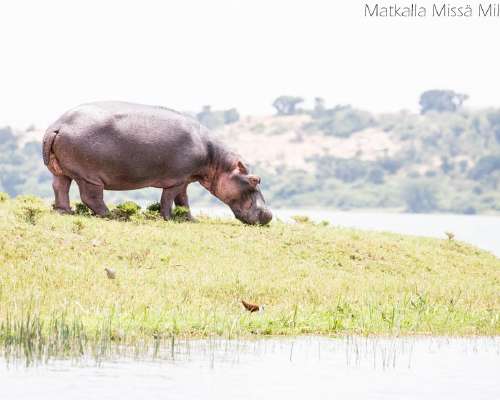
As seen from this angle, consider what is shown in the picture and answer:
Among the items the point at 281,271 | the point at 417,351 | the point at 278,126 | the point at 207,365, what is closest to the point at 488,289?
the point at 281,271

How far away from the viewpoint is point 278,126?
19988 centimetres

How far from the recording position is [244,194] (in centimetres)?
2291

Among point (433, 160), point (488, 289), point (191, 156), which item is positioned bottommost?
point (433, 160)

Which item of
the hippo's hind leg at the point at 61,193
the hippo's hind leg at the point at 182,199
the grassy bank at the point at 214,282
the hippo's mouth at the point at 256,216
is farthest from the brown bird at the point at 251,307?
the hippo's hind leg at the point at 182,199

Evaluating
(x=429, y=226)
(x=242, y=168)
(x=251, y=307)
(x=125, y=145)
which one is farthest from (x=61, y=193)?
(x=429, y=226)

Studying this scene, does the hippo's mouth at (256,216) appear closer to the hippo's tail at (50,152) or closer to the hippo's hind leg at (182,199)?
the hippo's hind leg at (182,199)

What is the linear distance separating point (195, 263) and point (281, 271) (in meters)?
1.35

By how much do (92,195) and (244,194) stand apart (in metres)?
3.13

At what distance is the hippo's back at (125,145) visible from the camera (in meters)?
21.0

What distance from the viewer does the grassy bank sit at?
13539 mm

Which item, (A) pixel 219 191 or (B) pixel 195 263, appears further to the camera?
(A) pixel 219 191

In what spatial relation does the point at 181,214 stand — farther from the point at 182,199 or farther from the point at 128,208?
the point at 128,208

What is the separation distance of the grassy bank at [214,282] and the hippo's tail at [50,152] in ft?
3.35

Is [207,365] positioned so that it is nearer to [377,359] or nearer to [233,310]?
[377,359]
